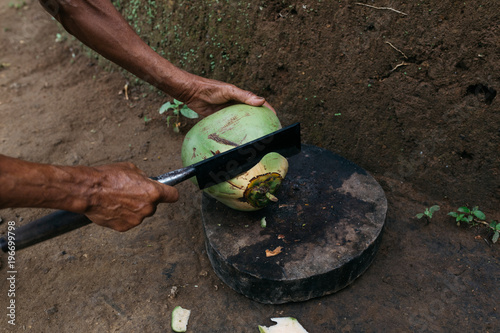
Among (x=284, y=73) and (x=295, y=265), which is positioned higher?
(x=284, y=73)

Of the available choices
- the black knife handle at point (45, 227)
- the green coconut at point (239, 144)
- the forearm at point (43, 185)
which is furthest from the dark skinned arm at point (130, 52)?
the black knife handle at point (45, 227)

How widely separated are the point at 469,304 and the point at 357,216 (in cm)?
71

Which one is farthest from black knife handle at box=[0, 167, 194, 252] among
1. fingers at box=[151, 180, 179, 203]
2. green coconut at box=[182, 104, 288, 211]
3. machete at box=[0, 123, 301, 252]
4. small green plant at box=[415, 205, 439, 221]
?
small green plant at box=[415, 205, 439, 221]

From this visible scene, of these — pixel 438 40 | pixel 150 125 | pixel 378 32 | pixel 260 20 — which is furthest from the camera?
pixel 150 125

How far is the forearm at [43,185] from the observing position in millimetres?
1493

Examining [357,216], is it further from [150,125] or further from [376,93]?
[150,125]

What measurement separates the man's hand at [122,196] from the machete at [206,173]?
73 millimetres

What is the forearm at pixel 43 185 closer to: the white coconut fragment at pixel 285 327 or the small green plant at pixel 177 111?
the white coconut fragment at pixel 285 327

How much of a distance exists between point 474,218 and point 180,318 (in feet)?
6.15

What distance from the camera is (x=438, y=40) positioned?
229 cm

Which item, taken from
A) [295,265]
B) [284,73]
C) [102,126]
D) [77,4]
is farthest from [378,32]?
[102,126]

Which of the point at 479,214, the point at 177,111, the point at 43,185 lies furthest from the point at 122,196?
the point at 479,214

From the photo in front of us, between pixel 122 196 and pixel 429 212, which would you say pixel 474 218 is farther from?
pixel 122 196

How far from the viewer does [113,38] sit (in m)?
2.25
